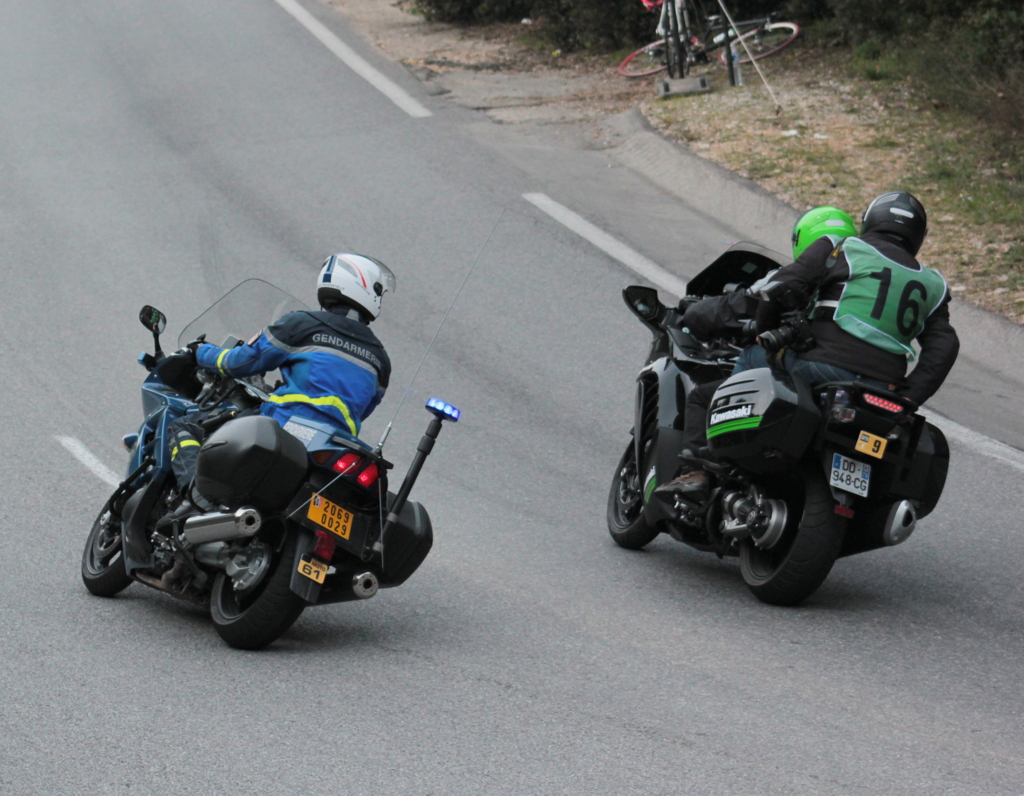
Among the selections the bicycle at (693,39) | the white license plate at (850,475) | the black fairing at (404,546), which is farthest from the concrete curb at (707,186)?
the black fairing at (404,546)

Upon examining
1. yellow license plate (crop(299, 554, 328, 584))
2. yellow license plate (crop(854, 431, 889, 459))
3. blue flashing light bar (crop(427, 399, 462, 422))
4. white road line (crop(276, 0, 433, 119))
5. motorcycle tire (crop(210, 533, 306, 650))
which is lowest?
white road line (crop(276, 0, 433, 119))

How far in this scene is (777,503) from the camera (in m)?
6.36

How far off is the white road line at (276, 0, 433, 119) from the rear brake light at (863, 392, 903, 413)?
39.0 ft

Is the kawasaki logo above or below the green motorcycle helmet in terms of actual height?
below

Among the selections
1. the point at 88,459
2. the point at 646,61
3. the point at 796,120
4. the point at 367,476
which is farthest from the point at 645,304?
the point at 646,61

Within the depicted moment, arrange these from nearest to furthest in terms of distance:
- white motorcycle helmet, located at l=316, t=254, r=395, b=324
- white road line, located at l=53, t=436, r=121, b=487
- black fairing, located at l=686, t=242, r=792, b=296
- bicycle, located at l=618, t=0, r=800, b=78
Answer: white motorcycle helmet, located at l=316, t=254, r=395, b=324
black fairing, located at l=686, t=242, r=792, b=296
white road line, located at l=53, t=436, r=121, b=487
bicycle, located at l=618, t=0, r=800, b=78

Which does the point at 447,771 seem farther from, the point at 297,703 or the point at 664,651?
the point at 664,651

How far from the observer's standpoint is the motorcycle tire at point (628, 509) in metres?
7.36

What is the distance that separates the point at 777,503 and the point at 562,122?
1113cm

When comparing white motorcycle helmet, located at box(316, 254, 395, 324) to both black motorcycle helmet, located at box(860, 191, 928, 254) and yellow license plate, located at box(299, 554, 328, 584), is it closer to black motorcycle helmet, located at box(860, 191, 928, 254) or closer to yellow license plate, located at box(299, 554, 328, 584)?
yellow license plate, located at box(299, 554, 328, 584)

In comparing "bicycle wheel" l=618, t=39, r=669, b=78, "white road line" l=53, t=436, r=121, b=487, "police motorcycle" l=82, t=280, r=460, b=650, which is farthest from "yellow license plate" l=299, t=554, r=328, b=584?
"bicycle wheel" l=618, t=39, r=669, b=78

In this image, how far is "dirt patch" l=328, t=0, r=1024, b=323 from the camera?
Answer: 12289 millimetres

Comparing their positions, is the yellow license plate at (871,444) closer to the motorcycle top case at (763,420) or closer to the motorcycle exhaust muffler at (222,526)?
the motorcycle top case at (763,420)

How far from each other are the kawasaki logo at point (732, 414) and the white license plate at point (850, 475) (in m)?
0.44
